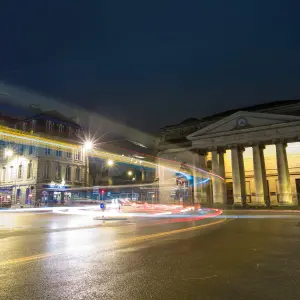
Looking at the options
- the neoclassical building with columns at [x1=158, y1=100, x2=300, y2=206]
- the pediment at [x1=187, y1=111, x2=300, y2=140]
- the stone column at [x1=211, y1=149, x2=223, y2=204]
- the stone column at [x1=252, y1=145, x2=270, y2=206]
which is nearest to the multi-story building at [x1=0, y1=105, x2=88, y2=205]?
the neoclassical building with columns at [x1=158, y1=100, x2=300, y2=206]

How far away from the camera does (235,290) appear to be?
5043 mm

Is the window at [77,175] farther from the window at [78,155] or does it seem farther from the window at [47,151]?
the window at [47,151]

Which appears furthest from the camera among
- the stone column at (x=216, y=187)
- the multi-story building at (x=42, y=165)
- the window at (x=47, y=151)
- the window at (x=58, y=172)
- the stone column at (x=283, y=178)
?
the window at (x=58, y=172)

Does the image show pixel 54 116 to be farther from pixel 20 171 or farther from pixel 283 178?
pixel 283 178

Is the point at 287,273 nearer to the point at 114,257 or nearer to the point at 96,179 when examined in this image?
the point at 114,257

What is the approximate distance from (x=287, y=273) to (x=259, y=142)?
38078 millimetres

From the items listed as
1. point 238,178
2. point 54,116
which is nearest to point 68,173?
point 54,116

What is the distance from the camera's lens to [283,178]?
38.8 meters

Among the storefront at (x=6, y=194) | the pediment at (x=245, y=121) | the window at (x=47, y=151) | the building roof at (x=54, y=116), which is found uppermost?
the building roof at (x=54, y=116)

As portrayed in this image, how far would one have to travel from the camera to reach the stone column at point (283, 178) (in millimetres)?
37550

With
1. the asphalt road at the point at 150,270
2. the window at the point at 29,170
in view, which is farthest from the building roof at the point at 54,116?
the asphalt road at the point at 150,270

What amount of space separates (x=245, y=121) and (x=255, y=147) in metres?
4.32

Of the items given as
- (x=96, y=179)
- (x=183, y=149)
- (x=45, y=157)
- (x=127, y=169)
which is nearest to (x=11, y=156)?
(x=45, y=157)

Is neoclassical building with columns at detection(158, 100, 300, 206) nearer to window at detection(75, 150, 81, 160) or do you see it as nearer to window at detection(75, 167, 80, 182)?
window at detection(75, 167, 80, 182)
